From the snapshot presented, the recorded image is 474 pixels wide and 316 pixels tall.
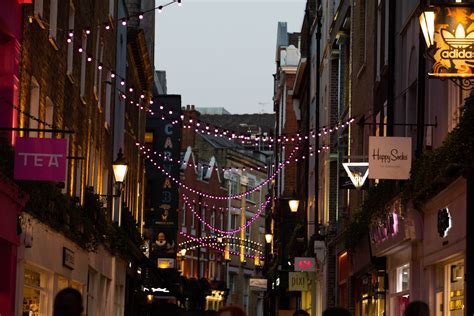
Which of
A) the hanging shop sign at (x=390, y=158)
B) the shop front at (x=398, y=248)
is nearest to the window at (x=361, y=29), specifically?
the shop front at (x=398, y=248)

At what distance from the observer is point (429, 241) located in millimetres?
21641

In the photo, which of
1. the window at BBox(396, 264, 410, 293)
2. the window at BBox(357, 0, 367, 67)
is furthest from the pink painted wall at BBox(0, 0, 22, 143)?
the window at BBox(357, 0, 367, 67)

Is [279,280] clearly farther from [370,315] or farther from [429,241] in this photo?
[429,241]

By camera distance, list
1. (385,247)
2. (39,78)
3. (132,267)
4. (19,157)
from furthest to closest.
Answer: (132,267) < (385,247) < (39,78) < (19,157)

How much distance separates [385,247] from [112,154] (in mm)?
15809

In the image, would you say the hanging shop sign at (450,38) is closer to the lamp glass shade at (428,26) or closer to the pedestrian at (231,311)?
the lamp glass shade at (428,26)

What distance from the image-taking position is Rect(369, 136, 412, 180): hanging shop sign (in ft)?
72.9

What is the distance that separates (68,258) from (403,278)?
22.1 ft

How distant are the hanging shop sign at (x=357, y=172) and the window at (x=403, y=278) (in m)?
2.46

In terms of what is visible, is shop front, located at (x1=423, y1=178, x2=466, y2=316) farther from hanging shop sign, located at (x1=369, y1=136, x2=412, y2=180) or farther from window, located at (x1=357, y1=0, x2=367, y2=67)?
window, located at (x1=357, y1=0, x2=367, y2=67)

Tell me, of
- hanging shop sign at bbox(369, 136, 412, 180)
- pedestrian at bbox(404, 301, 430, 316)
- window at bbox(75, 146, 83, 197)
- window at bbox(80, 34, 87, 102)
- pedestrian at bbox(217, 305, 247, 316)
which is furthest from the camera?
window at bbox(80, 34, 87, 102)

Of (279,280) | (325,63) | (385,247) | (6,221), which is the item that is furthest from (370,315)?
(279,280)

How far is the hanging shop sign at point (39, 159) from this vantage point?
62.3 feet

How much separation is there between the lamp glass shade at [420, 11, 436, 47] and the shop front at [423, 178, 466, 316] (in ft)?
10.0
